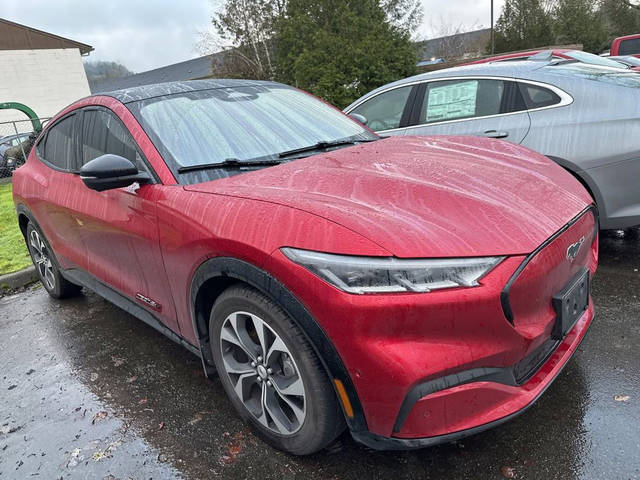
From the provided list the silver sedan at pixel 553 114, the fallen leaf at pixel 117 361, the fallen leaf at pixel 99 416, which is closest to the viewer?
the fallen leaf at pixel 99 416

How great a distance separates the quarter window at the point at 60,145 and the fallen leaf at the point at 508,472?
3169 millimetres

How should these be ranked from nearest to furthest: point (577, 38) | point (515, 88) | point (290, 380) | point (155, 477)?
point (290, 380) < point (155, 477) < point (515, 88) < point (577, 38)

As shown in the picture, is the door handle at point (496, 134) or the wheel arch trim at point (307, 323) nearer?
the wheel arch trim at point (307, 323)

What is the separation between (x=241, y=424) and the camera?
2.45 meters

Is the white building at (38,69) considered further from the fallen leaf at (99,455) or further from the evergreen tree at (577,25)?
the evergreen tree at (577,25)

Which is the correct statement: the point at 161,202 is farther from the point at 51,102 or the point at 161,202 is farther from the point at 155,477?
the point at 51,102

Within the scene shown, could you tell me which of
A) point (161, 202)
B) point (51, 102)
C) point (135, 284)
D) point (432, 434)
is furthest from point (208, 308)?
point (51, 102)

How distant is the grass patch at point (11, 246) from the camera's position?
5283mm

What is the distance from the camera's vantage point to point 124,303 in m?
3.03

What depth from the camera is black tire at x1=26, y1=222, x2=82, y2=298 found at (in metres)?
4.04

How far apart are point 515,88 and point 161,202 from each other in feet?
10.1

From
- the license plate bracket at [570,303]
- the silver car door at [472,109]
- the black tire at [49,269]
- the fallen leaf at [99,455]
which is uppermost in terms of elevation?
the silver car door at [472,109]

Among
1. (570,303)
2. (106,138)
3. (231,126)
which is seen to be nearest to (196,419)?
(231,126)

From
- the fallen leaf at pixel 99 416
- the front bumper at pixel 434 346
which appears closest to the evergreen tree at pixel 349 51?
the fallen leaf at pixel 99 416
